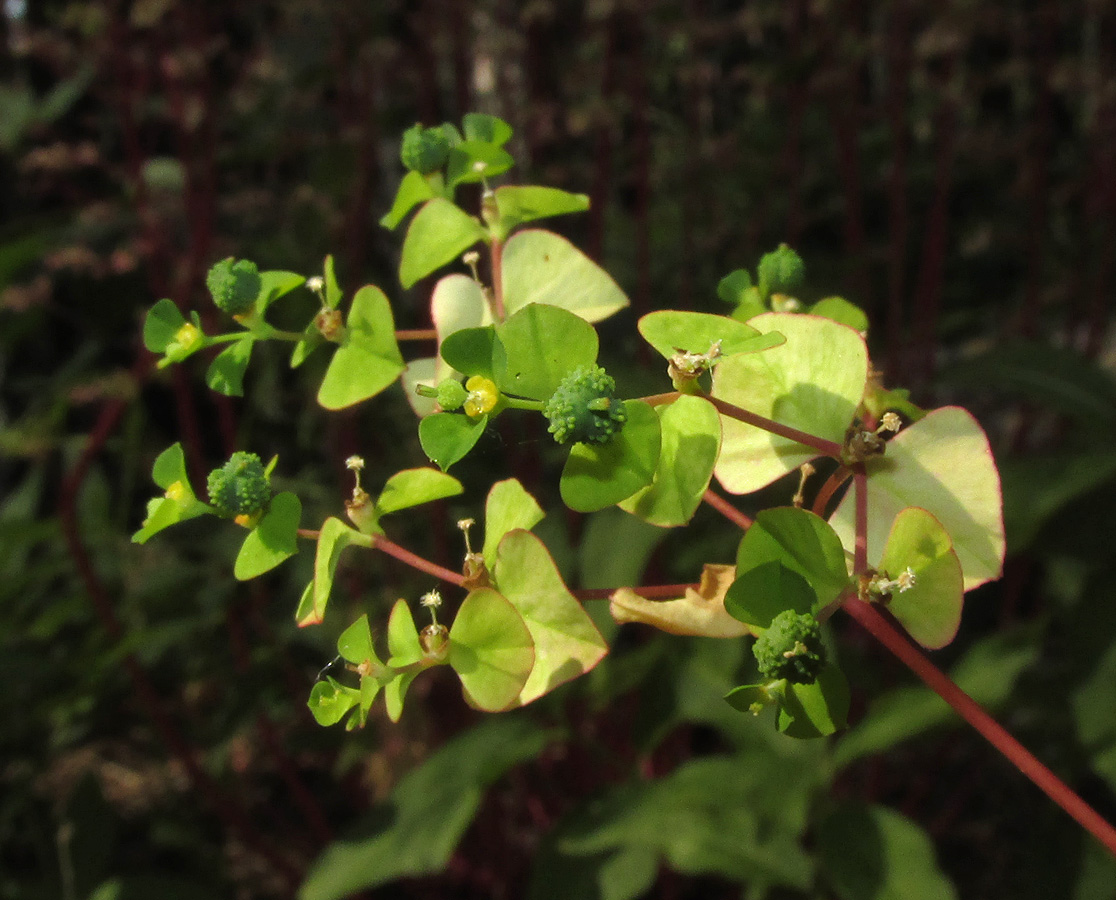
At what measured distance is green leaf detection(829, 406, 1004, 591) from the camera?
27 centimetres

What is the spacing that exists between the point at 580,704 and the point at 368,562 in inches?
13.8

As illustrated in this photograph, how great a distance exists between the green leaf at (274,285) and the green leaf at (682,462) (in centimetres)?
13

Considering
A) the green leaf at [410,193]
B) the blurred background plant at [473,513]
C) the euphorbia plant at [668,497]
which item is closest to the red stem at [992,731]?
the euphorbia plant at [668,497]

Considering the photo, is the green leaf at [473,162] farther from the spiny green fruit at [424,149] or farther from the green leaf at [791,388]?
the green leaf at [791,388]

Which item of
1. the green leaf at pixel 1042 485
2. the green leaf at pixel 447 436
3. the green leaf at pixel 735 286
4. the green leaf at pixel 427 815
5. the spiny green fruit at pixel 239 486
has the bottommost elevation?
the green leaf at pixel 427 815

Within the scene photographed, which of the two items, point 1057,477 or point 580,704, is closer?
point 1057,477

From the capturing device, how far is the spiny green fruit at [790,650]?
0.71 ft

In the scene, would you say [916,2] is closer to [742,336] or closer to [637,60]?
[637,60]

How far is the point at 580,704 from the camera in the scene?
3.58 ft

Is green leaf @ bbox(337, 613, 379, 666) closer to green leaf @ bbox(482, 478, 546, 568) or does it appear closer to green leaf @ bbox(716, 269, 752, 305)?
green leaf @ bbox(482, 478, 546, 568)

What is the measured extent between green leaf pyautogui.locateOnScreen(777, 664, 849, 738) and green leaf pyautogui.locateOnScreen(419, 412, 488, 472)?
0.10 m

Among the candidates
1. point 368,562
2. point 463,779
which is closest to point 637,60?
point 368,562

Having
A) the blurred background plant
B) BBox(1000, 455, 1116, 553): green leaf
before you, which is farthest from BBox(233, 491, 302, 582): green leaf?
BBox(1000, 455, 1116, 553): green leaf

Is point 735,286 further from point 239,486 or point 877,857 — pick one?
point 877,857
